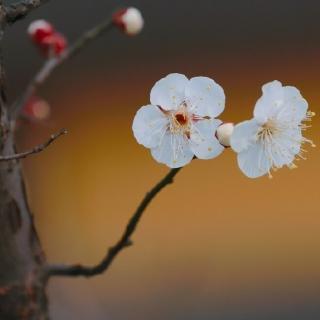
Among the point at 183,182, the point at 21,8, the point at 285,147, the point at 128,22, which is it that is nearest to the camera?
the point at 21,8

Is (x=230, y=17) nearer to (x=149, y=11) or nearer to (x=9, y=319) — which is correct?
(x=149, y=11)

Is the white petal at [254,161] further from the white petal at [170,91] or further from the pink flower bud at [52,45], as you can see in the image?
the pink flower bud at [52,45]

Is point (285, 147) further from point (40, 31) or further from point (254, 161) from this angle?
point (40, 31)

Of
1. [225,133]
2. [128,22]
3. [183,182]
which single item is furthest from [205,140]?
[183,182]

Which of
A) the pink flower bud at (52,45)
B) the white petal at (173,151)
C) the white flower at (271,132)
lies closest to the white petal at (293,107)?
the white flower at (271,132)

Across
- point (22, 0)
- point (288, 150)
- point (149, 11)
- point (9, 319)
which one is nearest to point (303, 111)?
point (288, 150)

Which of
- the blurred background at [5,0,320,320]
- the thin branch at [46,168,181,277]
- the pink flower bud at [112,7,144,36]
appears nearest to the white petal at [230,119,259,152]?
the thin branch at [46,168,181,277]
